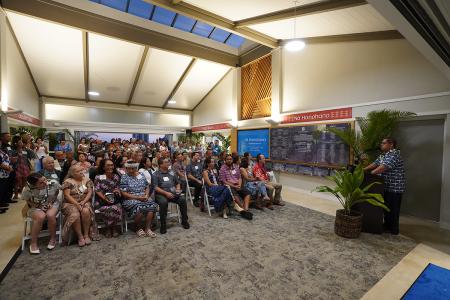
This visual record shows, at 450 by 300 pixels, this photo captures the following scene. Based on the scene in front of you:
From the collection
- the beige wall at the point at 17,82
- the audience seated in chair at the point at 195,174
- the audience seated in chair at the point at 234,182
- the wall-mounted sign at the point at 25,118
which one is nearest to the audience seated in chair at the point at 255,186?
the audience seated in chair at the point at 234,182

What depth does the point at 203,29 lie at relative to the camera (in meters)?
8.34

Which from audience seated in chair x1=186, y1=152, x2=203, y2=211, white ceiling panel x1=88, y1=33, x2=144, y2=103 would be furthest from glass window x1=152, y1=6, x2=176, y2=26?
audience seated in chair x1=186, y1=152, x2=203, y2=211

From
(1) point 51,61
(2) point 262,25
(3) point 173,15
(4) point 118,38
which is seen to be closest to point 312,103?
(2) point 262,25

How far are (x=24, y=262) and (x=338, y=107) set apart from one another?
653cm

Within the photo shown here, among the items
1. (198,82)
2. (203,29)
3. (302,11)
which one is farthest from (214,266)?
(198,82)

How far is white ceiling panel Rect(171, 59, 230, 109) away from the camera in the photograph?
30.8 feet

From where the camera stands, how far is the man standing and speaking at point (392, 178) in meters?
3.43

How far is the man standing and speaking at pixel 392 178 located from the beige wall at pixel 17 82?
944cm

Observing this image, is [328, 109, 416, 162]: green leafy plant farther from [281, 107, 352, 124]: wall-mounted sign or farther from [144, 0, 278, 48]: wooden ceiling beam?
[144, 0, 278, 48]: wooden ceiling beam

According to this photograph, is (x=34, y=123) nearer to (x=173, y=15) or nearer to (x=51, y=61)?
(x=51, y=61)

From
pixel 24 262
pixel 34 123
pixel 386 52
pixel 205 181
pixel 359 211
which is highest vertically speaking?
pixel 386 52

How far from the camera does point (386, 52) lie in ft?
15.0

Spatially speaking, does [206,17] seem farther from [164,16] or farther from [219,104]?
[219,104]

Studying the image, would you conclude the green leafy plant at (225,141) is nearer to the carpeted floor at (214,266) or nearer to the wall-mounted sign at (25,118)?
the carpeted floor at (214,266)
